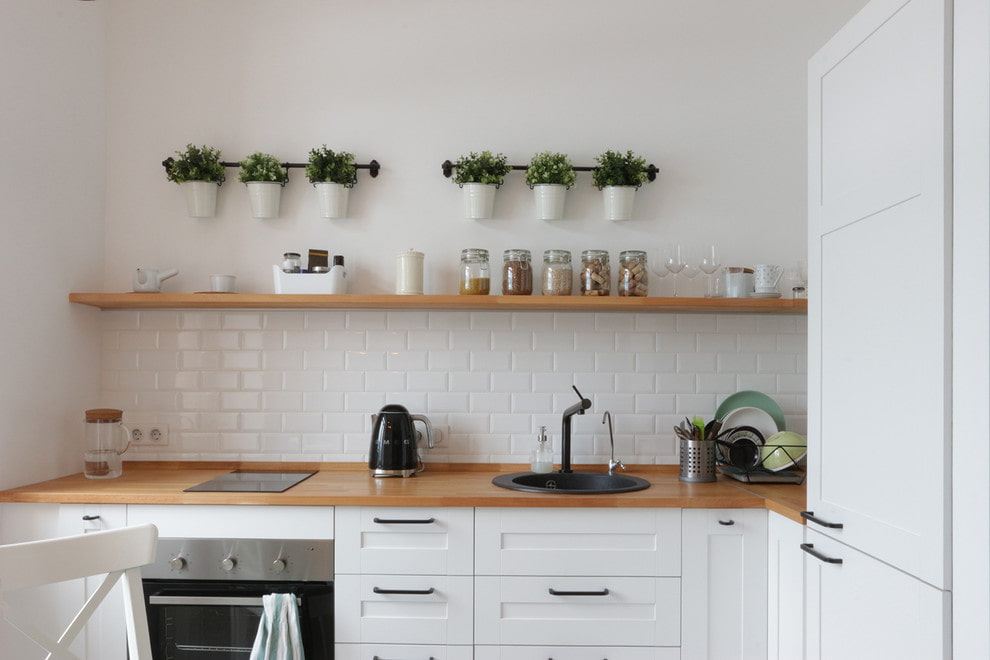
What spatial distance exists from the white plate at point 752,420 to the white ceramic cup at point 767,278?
0.48 m

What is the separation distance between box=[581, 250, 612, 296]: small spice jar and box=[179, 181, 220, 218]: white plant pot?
61.0 inches

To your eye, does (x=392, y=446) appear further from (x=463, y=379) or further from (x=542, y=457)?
(x=542, y=457)

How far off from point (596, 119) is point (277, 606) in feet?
7.33

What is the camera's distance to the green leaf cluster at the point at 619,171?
10.5 feet

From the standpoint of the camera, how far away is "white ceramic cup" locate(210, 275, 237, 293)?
3.17 meters

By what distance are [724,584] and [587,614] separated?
0.47 m

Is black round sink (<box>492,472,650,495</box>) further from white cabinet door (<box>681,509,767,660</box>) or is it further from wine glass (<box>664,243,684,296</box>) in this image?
wine glass (<box>664,243,684,296</box>)

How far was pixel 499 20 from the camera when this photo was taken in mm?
3363

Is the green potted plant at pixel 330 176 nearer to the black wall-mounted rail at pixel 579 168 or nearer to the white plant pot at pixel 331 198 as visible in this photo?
the white plant pot at pixel 331 198

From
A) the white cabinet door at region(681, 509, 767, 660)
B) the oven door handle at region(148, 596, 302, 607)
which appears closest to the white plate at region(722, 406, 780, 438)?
the white cabinet door at region(681, 509, 767, 660)

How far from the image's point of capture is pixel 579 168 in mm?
3311

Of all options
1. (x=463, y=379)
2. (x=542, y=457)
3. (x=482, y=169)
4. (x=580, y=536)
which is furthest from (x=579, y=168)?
(x=580, y=536)

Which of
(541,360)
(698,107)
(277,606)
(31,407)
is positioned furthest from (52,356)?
(698,107)

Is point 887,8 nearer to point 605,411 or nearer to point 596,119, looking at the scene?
point 596,119
